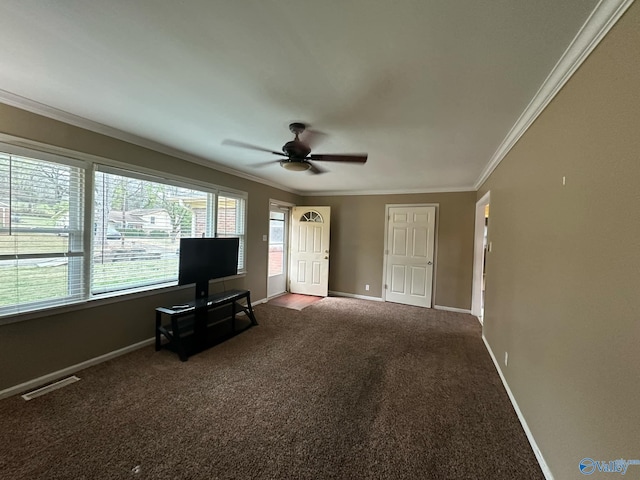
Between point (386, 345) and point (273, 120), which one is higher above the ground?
point (273, 120)

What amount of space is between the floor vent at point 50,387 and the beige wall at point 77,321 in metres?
0.13

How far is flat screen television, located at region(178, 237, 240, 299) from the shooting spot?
3109 mm

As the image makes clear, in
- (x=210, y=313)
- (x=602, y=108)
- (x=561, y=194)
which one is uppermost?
(x=602, y=108)

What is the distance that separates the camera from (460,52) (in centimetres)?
138

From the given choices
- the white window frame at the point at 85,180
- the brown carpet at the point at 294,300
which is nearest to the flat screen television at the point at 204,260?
the white window frame at the point at 85,180

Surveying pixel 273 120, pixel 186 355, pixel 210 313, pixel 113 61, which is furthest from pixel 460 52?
pixel 210 313

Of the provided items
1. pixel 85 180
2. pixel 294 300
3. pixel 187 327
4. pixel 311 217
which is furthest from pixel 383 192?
pixel 85 180

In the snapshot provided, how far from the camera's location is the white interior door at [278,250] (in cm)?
542

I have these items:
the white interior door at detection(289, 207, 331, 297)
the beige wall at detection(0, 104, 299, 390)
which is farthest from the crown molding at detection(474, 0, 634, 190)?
the white interior door at detection(289, 207, 331, 297)

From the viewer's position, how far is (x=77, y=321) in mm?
2465

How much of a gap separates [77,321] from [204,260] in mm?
1317

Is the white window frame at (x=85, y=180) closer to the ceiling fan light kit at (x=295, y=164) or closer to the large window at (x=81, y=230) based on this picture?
the large window at (x=81, y=230)

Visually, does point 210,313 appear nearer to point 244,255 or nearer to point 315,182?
point 244,255

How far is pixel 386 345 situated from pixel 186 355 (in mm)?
2365
